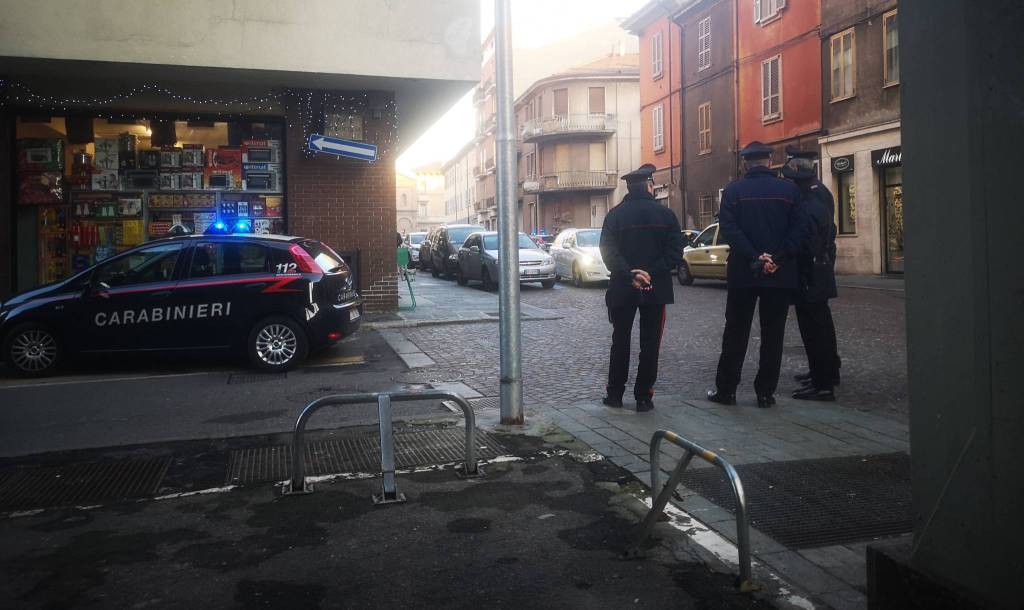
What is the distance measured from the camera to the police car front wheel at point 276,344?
998cm

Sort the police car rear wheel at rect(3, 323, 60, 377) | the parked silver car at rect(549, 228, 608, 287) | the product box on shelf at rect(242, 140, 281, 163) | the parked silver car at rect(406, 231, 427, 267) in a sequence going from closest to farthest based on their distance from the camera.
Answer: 1. the police car rear wheel at rect(3, 323, 60, 377)
2. the product box on shelf at rect(242, 140, 281, 163)
3. the parked silver car at rect(549, 228, 608, 287)
4. the parked silver car at rect(406, 231, 427, 267)

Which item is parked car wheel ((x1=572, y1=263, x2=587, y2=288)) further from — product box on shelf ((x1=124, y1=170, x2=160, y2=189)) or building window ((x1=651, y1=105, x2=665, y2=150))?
building window ((x1=651, y1=105, x2=665, y2=150))

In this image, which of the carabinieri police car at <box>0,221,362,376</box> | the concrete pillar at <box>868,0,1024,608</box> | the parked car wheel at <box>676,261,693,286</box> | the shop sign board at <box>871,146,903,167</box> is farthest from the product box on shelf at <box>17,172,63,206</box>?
the shop sign board at <box>871,146,903,167</box>

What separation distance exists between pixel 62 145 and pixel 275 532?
1271 cm

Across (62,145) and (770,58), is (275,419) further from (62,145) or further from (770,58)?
(770,58)

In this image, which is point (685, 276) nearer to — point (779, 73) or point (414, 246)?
point (779, 73)

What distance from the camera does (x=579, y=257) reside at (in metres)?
23.1

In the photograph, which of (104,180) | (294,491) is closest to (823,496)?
(294,491)

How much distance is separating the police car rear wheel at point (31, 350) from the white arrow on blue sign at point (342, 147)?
5.98 meters

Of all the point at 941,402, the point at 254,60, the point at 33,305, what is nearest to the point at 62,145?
the point at 254,60

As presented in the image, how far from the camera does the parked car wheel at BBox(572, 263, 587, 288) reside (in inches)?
909

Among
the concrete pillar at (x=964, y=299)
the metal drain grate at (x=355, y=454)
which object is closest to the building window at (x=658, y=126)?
the metal drain grate at (x=355, y=454)

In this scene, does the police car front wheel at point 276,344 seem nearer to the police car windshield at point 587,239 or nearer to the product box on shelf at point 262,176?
the product box on shelf at point 262,176

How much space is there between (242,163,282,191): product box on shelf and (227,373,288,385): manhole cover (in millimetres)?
6290
